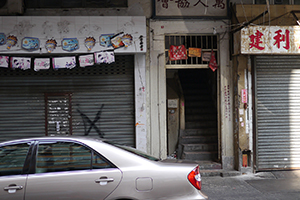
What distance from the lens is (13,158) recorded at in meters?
4.03

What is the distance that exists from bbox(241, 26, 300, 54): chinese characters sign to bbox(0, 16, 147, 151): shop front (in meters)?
2.80

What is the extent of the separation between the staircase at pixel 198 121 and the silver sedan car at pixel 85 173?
520cm

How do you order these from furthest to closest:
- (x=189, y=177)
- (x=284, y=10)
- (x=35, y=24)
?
1. (x=284, y=10)
2. (x=35, y=24)
3. (x=189, y=177)

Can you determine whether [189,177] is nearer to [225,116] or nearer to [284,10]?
[225,116]

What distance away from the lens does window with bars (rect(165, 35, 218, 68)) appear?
29.1ft

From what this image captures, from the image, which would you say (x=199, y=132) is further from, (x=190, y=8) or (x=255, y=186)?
(x=190, y=8)

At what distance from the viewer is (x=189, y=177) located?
12.9 ft

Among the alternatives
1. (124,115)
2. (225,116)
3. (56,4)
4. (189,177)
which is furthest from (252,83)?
(56,4)

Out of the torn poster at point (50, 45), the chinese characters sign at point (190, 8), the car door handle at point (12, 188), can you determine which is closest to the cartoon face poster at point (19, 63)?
the torn poster at point (50, 45)

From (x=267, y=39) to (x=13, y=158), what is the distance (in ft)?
22.3

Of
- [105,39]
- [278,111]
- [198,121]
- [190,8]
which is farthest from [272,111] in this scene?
[105,39]

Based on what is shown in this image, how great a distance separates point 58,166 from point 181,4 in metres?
6.42

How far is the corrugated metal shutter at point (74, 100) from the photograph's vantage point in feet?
28.0

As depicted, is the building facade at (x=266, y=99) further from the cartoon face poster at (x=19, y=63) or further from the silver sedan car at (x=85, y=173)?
the cartoon face poster at (x=19, y=63)
